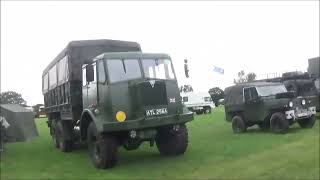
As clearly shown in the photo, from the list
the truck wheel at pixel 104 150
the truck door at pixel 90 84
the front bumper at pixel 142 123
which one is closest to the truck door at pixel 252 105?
the front bumper at pixel 142 123

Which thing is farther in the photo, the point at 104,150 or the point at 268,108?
the point at 268,108

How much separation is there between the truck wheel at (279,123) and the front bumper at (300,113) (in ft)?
0.83

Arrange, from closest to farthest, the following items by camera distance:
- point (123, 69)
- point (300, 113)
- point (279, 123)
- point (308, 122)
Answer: point (123, 69)
point (279, 123)
point (300, 113)
point (308, 122)

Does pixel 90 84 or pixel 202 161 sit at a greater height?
pixel 90 84

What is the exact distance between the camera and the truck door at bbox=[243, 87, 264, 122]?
59.4 feet

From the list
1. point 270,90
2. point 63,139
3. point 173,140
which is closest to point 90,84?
point 173,140

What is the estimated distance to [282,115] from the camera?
1736cm

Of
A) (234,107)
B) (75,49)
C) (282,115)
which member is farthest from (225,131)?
(75,49)

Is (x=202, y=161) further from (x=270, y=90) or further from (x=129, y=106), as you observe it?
(x=270, y=90)

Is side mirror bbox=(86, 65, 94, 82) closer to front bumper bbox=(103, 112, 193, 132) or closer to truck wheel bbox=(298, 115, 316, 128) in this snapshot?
front bumper bbox=(103, 112, 193, 132)

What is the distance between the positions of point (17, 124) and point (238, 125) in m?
8.46

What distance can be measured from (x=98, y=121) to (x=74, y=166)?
183 centimetres

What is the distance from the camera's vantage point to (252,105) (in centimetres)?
1838

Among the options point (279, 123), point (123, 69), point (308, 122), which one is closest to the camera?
point (123, 69)
